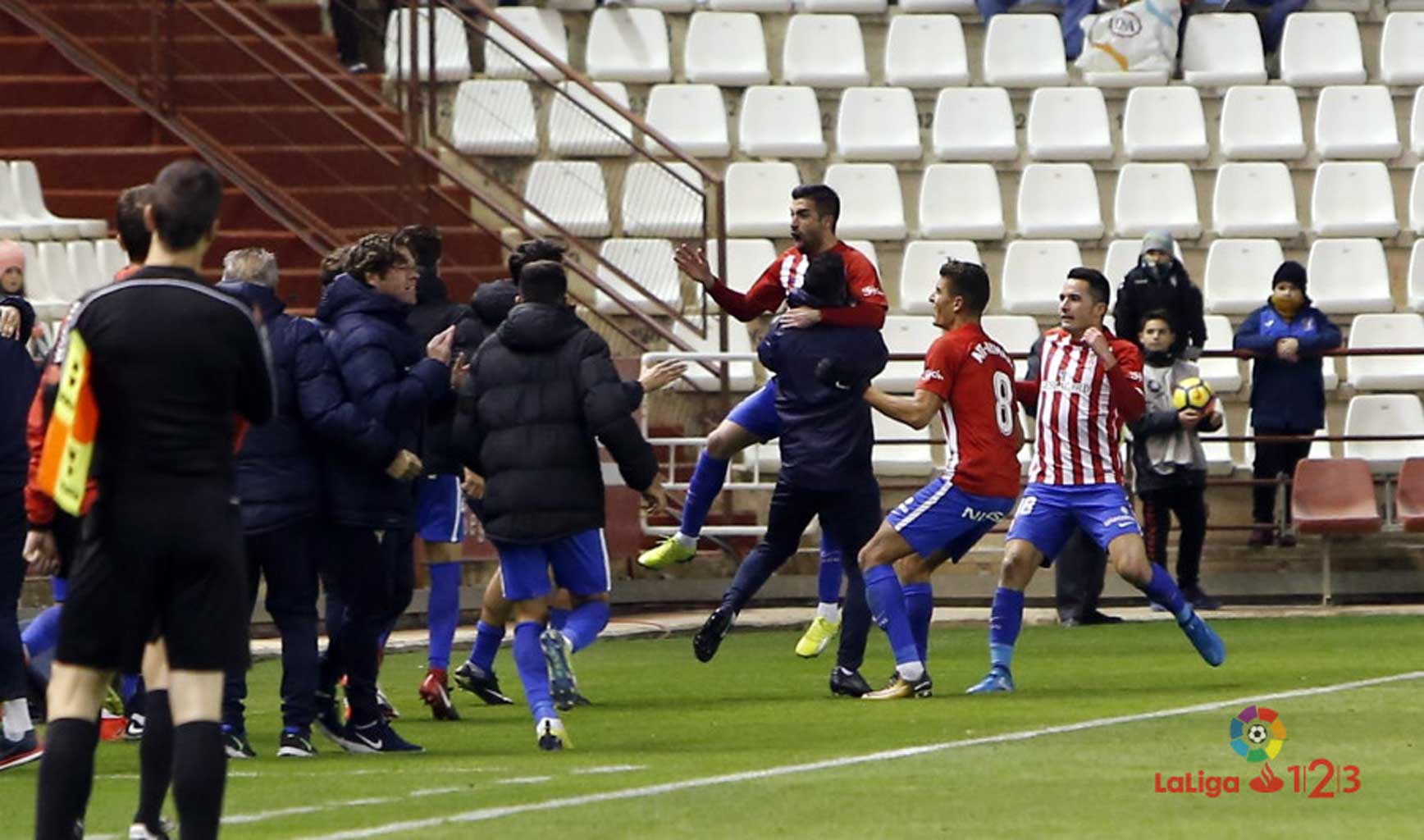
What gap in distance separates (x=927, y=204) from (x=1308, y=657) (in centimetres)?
709

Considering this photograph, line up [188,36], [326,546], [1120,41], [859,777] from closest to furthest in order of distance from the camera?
[859,777] → [326,546] → [188,36] → [1120,41]

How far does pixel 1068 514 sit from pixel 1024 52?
9583 millimetres

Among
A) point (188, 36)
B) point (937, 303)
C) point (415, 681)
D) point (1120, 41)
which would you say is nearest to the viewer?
point (937, 303)

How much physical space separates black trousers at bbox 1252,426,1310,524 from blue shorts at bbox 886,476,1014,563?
6.58 m

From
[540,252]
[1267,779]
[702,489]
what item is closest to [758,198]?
[702,489]

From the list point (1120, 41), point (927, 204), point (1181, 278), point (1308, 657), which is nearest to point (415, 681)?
point (1308, 657)

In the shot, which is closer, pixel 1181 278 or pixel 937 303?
pixel 937 303

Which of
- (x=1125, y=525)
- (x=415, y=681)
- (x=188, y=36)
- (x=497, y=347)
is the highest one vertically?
(x=188, y=36)

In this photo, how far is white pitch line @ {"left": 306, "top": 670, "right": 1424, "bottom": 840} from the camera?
27.0 feet

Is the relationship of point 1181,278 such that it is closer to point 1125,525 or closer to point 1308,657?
point 1308,657

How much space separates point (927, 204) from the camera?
806 inches

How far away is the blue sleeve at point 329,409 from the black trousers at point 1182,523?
8.14 m

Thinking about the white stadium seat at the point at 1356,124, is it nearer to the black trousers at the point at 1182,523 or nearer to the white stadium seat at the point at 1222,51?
the white stadium seat at the point at 1222,51

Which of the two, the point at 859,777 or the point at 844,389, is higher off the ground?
the point at 844,389
